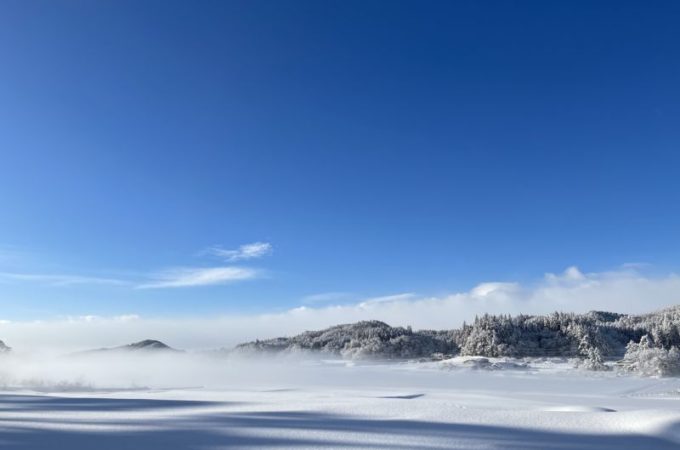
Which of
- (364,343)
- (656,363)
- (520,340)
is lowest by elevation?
(656,363)

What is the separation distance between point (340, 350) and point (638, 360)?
62.7 ft

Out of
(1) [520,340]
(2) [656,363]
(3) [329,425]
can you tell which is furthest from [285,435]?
(1) [520,340]

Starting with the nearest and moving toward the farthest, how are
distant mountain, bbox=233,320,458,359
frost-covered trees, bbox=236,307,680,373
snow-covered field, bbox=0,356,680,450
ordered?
snow-covered field, bbox=0,356,680,450 < frost-covered trees, bbox=236,307,680,373 < distant mountain, bbox=233,320,458,359

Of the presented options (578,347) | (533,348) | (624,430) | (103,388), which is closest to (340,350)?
(533,348)

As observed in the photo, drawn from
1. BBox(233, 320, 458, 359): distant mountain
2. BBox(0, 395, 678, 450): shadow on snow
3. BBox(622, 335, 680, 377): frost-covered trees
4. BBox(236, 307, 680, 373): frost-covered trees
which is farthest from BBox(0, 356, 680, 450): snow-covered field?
BBox(233, 320, 458, 359): distant mountain

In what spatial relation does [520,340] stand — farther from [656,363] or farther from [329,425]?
[329,425]

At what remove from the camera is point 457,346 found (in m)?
31.7

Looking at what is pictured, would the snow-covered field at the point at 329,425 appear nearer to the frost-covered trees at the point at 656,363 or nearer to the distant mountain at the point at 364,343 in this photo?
the frost-covered trees at the point at 656,363

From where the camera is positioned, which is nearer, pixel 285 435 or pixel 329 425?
pixel 285 435

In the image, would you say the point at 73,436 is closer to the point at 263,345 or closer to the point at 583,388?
the point at 583,388

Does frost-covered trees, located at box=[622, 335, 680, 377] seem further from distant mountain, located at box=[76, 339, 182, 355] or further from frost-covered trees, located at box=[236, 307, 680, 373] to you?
distant mountain, located at box=[76, 339, 182, 355]

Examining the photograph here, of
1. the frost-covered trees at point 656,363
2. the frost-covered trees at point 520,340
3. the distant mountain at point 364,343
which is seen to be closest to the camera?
the frost-covered trees at point 656,363

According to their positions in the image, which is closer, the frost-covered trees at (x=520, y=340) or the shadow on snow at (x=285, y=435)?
the shadow on snow at (x=285, y=435)

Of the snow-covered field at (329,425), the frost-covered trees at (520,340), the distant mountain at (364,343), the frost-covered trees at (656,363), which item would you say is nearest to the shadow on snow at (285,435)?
the snow-covered field at (329,425)
